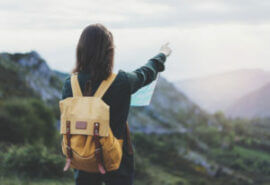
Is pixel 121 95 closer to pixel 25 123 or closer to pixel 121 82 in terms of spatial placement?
pixel 121 82

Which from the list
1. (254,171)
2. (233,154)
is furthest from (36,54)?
(233,154)

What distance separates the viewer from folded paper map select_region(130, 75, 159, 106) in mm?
3291

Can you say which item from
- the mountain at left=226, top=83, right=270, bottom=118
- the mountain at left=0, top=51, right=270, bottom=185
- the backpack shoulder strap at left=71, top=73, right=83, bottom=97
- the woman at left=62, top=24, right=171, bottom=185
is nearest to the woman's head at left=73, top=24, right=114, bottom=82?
the woman at left=62, top=24, right=171, bottom=185

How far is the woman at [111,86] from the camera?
280cm

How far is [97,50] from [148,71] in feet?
1.71

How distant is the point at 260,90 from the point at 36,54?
156m

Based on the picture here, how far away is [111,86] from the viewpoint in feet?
9.12

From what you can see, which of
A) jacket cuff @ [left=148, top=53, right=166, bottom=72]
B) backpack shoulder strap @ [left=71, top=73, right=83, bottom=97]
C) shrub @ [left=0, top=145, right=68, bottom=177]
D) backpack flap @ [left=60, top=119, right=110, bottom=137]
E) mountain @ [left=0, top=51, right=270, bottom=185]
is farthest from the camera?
mountain @ [left=0, top=51, right=270, bottom=185]

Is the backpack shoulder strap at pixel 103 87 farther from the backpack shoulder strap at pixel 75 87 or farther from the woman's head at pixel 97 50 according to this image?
the backpack shoulder strap at pixel 75 87

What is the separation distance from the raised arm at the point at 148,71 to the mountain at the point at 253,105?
517ft

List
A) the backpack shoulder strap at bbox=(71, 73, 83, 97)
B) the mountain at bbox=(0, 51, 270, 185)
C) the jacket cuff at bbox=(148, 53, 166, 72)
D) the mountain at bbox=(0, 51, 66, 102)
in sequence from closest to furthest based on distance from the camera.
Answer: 1. the backpack shoulder strap at bbox=(71, 73, 83, 97)
2. the jacket cuff at bbox=(148, 53, 166, 72)
3. the mountain at bbox=(0, 51, 66, 102)
4. the mountain at bbox=(0, 51, 270, 185)

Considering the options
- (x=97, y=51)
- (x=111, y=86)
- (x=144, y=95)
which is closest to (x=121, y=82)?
(x=111, y=86)

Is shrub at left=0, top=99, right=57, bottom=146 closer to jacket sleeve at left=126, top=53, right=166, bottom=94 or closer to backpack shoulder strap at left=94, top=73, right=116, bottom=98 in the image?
jacket sleeve at left=126, top=53, right=166, bottom=94

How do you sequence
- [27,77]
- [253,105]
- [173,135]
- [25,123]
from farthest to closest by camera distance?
1. [253,105]
2. [173,135]
3. [27,77]
4. [25,123]
